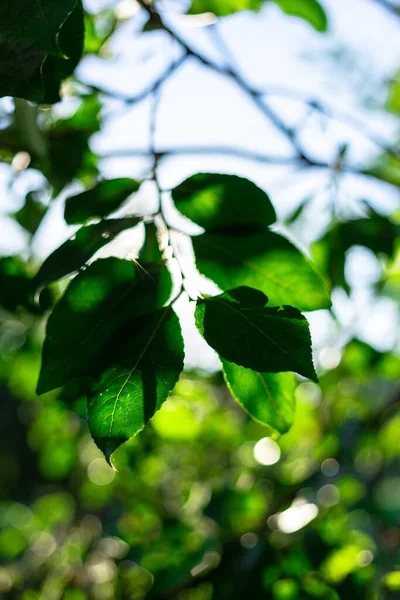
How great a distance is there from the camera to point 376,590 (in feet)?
2.84

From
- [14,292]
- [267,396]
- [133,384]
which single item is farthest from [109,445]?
[14,292]

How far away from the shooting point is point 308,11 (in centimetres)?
93

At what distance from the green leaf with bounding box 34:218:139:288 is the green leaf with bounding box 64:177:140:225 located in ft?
0.14

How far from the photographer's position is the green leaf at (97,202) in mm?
570

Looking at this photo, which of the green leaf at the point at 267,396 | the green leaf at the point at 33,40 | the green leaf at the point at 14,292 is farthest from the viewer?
the green leaf at the point at 14,292

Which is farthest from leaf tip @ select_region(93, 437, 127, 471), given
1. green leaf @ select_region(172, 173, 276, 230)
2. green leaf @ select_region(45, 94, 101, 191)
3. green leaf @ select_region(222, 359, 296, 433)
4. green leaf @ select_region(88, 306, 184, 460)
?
green leaf @ select_region(45, 94, 101, 191)

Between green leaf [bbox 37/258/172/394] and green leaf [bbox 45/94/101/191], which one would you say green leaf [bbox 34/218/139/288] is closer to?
green leaf [bbox 37/258/172/394]

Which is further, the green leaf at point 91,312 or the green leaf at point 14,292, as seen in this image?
the green leaf at point 14,292

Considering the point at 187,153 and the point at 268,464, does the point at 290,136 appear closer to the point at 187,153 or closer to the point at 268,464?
the point at 187,153

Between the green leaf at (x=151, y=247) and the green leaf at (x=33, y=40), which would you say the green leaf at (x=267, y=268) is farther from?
the green leaf at (x=33, y=40)

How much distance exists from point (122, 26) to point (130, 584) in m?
1.18

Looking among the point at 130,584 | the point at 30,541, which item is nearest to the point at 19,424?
the point at 30,541

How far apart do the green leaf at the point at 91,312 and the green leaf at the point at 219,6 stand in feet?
1.84

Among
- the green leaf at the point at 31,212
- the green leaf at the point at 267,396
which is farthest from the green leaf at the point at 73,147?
the green leaf at the point at 267,396
